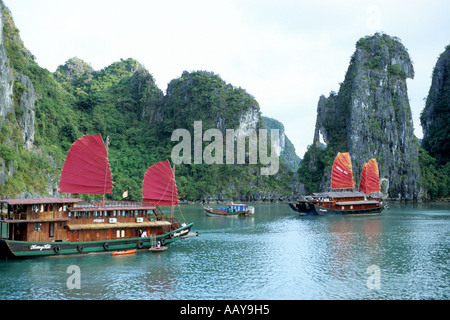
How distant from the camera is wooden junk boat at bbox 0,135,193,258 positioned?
20203 mm

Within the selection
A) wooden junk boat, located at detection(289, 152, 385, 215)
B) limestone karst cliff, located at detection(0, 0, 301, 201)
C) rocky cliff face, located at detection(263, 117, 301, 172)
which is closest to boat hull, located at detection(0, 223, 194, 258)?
limestone karst cliff, located at detection(0, 0, 301, 201)

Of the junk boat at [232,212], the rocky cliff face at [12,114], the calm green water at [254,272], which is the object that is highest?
the rocky cliff face at [12,114]

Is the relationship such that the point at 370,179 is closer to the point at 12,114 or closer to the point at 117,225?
the point at 117,225

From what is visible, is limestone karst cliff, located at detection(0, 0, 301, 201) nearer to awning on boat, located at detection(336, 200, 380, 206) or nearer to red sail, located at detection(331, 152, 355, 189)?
red sail, located at detection(331, 152, 355, 189)

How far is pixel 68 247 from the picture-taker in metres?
20.8

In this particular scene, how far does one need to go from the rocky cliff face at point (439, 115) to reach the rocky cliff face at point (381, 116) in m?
9.39

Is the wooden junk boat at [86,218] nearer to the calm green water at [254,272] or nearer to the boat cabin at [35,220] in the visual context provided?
the boat cabin at [35,220]

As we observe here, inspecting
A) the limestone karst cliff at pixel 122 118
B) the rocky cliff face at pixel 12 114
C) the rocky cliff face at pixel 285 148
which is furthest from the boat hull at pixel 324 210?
the rocky cliff face at pixel 285 148

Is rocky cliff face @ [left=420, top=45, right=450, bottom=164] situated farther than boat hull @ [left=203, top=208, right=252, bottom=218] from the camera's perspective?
Yes

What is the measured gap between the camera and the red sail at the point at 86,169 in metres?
21.5

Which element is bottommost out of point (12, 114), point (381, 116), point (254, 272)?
point (254, 272)

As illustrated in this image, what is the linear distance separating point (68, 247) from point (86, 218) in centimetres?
192

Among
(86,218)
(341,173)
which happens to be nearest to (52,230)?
(86,218)

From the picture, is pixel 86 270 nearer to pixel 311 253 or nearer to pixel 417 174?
pixel 311 253
